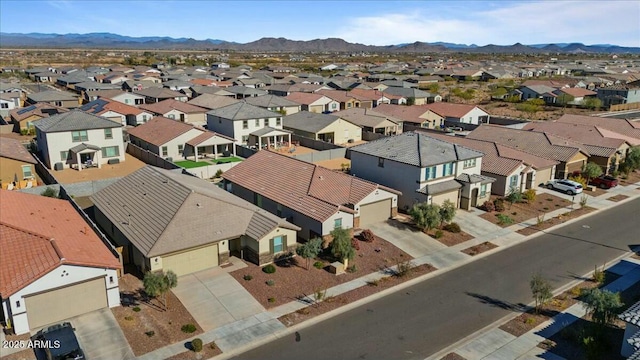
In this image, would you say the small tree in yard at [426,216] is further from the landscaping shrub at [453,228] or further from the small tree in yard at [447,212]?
the landscaping shrub at [453,228]

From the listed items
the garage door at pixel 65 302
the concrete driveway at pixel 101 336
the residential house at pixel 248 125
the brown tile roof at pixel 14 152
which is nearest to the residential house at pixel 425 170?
the residential house at pixel 248 125

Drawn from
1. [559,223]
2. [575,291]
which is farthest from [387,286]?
[559,223]

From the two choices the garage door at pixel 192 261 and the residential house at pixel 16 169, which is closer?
the garage door at pixel 192 261

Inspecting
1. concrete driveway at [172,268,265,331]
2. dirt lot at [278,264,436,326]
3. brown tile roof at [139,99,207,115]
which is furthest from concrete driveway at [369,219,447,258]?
brown tile roof at [139,99,207,115]


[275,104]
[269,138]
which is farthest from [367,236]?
[275,104]

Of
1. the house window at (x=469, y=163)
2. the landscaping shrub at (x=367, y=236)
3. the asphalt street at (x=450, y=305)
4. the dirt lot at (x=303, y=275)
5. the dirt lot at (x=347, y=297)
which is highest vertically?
the house window at (x=469, y=163)

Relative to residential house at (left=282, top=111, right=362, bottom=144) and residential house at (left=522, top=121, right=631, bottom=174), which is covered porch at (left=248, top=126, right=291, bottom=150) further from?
residential house at (left=522, top=121, right=631, bottom=174)
